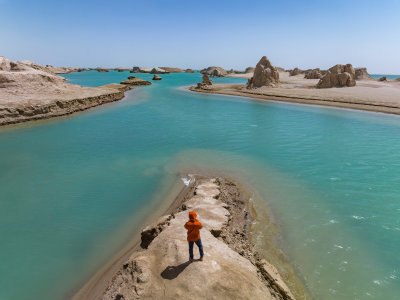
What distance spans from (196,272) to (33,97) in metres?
35.2

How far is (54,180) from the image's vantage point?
1387 cm

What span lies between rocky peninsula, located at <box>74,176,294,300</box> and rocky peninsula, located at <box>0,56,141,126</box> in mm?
27076

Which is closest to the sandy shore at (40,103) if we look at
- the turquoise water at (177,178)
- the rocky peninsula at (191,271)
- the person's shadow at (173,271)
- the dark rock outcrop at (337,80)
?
the turquoise water at (177,178)

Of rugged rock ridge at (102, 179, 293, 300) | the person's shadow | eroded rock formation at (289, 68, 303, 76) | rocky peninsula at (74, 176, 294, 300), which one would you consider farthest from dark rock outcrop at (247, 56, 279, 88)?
eroded rock formation at (289, 68, 303, 76)

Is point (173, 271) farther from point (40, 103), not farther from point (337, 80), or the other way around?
point (337, 80)

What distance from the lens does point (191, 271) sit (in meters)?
5.65

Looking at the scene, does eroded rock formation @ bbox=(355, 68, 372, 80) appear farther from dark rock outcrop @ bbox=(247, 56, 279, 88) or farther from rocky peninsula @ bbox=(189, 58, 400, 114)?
dark rock outcrop @ bbox=(247, 56, 279, 88)

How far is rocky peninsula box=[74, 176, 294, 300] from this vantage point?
17.5 feet

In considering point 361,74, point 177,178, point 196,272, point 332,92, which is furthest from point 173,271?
point 361,74

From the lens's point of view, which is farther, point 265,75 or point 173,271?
point 265,75

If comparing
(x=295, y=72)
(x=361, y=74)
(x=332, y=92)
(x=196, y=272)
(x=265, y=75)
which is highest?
(x=295, y=72)

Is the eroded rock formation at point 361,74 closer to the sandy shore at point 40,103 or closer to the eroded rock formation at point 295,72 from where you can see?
the eroded rock formation at point 295,72

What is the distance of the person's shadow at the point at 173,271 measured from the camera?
5619mm

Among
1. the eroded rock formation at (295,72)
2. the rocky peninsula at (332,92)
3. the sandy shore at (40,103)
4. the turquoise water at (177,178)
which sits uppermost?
the eroded rock formation at (295,72)
